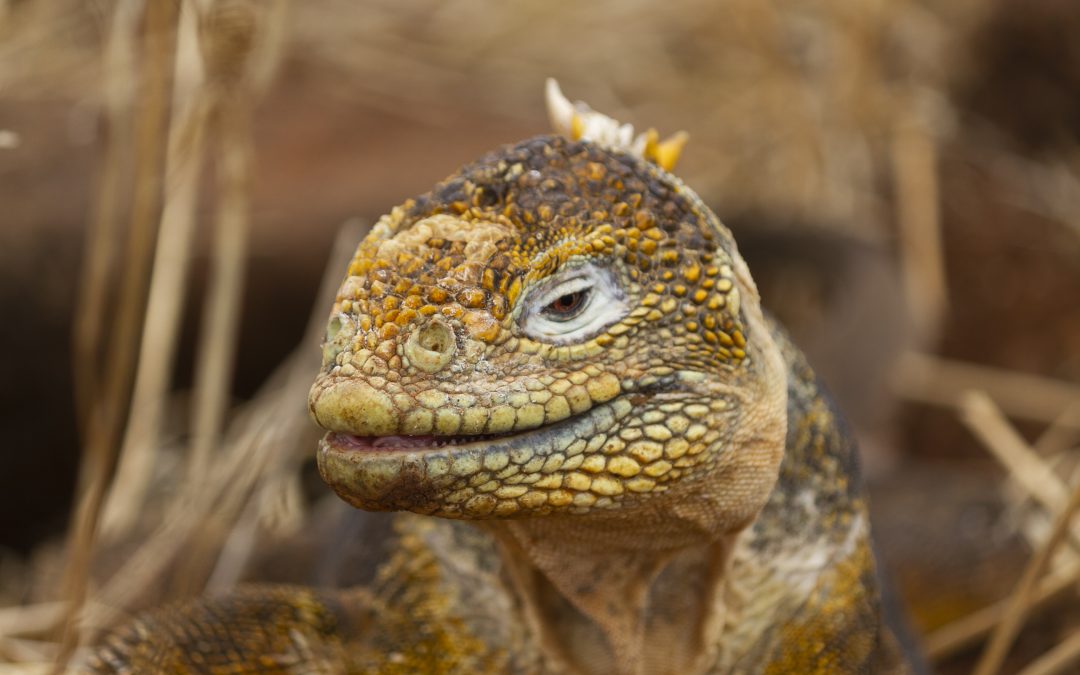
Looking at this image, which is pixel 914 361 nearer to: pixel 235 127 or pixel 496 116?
pixel 496 116

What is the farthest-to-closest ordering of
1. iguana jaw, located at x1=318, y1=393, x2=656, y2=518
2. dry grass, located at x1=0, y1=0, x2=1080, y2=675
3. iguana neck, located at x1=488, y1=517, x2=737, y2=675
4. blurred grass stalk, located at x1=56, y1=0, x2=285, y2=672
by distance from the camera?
dry grass, located at x1=0, y1=0, x2=1080, y2=675 → blurred grass stalk, located at x1=56, y1=0, x2=285, y2=672 → iguana neck, located at x1=488, y1=517, x2=737, y2=675 → iguana jaw, located at x1=318, y1=393, x2=656, y2=518

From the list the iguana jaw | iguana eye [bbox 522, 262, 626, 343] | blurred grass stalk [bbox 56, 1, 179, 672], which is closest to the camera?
the iguana jaw

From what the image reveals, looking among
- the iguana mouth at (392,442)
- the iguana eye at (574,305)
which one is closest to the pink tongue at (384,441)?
the iguana mouth at (392,442)

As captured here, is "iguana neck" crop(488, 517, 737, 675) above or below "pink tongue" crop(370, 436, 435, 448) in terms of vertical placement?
below

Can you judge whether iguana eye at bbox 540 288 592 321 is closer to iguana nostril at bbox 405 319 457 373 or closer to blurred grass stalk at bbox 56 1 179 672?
iguana nostril at bbox 405 319 457 373

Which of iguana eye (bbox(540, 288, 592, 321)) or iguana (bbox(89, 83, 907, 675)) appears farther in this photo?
iguana eye (bbox(540, 288, 592, 321))

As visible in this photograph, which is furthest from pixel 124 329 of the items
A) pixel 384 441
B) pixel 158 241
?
pixel 158 241

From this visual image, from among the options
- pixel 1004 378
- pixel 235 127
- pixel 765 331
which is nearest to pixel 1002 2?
pixel 1004 378

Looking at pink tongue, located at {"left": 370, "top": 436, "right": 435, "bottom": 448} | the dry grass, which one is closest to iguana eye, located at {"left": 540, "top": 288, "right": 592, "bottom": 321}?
pink tongue, located at {"left": 370, "top": 436, "right": 435, "bottom": 448}
